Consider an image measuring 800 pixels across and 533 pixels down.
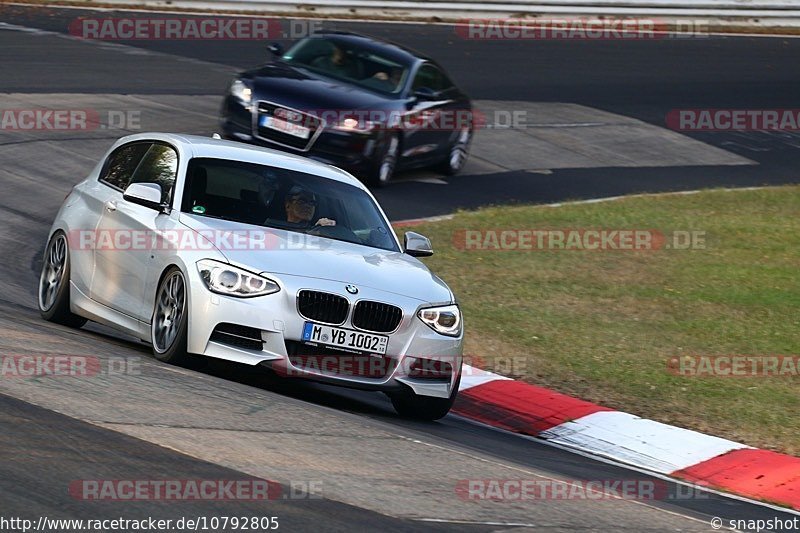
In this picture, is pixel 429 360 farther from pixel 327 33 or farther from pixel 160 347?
pixel 327 33

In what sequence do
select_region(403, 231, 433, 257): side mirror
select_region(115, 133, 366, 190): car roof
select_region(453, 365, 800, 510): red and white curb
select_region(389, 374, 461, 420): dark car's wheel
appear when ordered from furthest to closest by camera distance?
select_region(403, 231, 433, 257): side mirror
select_region(115, 133, 366, 190): car roof
select_region(389, 374, 461, 420): dark car's wheel
select_region(453, 365, 800, 510): red and white curb

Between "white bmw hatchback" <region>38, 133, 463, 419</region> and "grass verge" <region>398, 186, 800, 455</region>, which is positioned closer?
"white bmw hatchback" <region>38, 133, 463, 419</region>

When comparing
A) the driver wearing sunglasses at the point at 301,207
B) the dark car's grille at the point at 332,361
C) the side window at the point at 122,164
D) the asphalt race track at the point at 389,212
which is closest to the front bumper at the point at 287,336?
the dark car's grille at the point at 332,361

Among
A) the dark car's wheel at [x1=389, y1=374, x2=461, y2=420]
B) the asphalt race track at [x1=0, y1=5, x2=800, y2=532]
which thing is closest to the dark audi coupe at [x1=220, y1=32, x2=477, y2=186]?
the asphalt race track at [x1=0, y1=5, x2=800, y2=532]

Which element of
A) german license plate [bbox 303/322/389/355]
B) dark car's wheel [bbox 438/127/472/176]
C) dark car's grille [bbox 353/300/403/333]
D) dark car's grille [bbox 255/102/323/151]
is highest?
dark car's grille [bbox 255/102/323/151]

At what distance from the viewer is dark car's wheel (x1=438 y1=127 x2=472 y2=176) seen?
65.9 ft

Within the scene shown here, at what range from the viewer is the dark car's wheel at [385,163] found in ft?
58.6

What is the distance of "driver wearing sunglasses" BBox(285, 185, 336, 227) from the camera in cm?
962

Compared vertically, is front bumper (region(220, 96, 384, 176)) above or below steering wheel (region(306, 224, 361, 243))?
below

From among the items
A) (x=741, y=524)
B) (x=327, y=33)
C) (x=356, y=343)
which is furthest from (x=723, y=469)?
(x=327, y=33)

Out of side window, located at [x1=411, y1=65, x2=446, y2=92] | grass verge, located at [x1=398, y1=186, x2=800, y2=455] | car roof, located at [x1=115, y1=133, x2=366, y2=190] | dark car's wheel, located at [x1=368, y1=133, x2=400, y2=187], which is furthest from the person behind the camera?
side window, located at [x1=411, y1=65, x2=446, y2=92]

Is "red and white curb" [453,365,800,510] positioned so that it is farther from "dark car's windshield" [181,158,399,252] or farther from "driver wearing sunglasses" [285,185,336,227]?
"driver wearing sunglasses" [285,185,336,227]

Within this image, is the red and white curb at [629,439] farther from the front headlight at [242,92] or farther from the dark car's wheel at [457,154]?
the dark car's wheel at [457,154]

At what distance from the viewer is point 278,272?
28.1 ft
